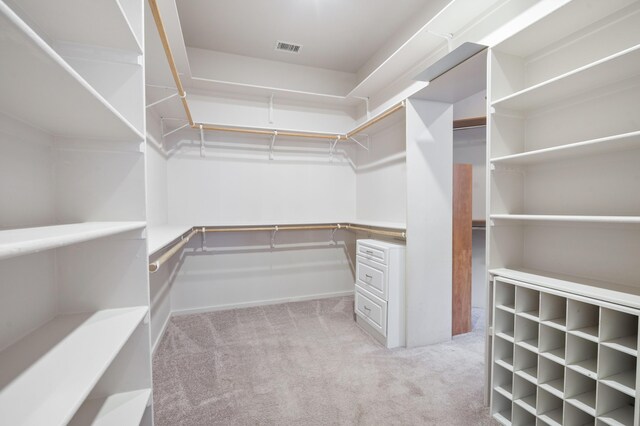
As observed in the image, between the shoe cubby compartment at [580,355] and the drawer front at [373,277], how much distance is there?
1.29 meters

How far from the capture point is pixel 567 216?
1.36m

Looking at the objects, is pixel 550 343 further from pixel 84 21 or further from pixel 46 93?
pixel 84 21

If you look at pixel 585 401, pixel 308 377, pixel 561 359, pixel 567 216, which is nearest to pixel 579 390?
pixel 585 401

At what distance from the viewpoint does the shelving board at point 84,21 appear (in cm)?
92

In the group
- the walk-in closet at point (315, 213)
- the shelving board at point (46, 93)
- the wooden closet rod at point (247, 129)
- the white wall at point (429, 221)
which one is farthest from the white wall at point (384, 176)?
the shelving board at point (46, 93)

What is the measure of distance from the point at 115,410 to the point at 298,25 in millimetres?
3217

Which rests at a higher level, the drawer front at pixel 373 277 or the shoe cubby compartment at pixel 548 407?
the drawer front at pixel 373 277

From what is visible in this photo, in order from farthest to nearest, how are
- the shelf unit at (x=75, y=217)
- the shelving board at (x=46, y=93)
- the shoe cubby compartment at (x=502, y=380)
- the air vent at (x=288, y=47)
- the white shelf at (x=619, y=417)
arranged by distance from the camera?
the air vent at (x=288, y=47), the shoe cubby compartment at (x=502, y=380), the white shelf at (x=619, y=417), the shelf unit at (x=75, y=217), the shelving board at (x=46, y=93)

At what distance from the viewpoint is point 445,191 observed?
2.58 metres

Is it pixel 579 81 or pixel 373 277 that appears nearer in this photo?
pixel 579 81

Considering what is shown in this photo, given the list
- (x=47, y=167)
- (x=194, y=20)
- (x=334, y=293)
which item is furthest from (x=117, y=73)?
(x=334, y=293)

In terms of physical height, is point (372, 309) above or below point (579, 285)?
below

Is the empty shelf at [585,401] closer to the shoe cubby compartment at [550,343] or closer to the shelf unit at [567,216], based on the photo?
the shelf unit at [567,216]

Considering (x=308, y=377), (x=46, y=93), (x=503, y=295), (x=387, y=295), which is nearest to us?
(x=46, y=93)
